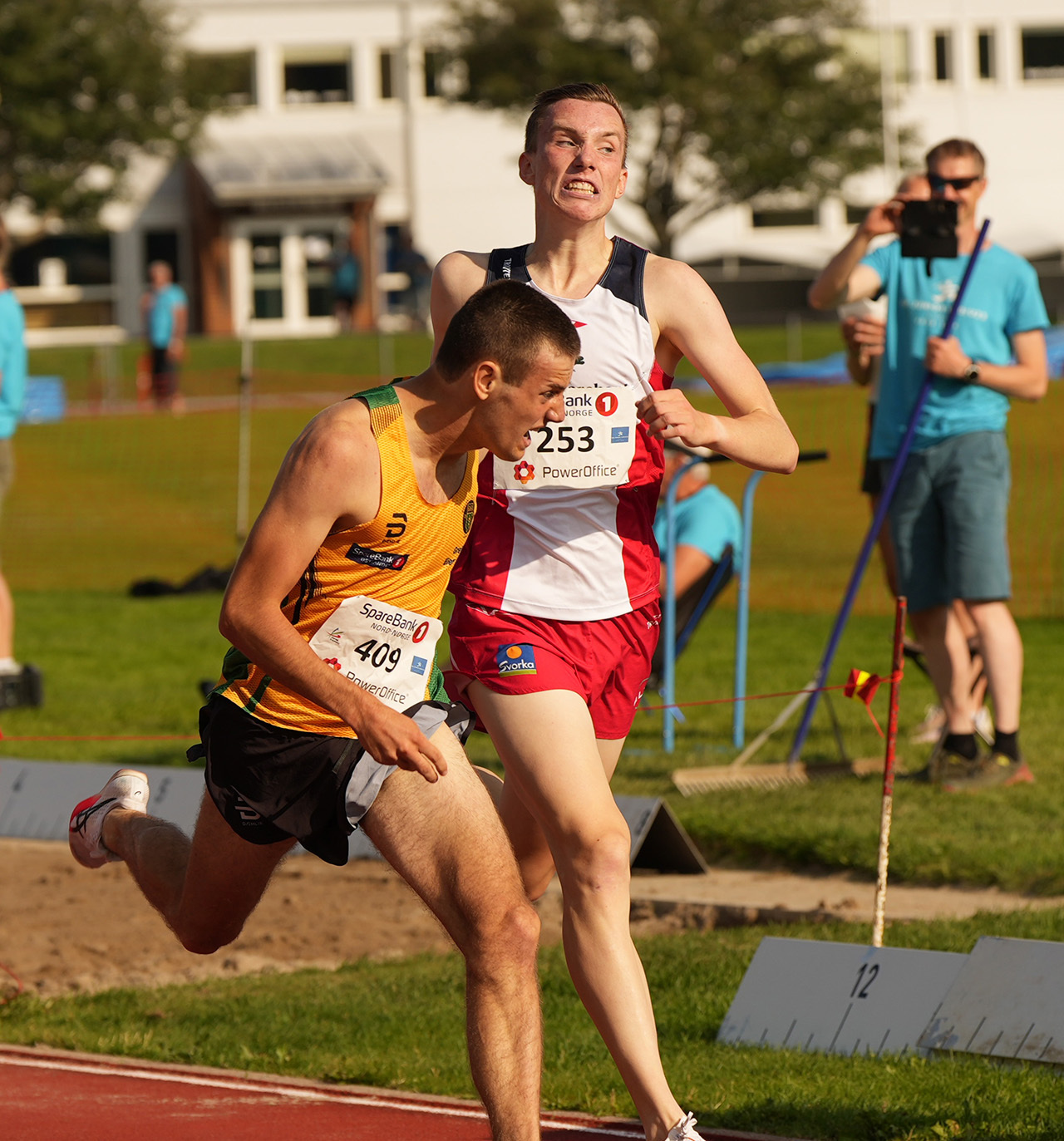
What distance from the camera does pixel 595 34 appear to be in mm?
44531

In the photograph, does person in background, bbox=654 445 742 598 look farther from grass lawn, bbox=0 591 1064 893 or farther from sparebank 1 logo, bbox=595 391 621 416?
sparebank 1 logo, bbox=595 391 621 416

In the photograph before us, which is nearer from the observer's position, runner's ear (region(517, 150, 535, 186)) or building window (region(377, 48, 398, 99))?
runner's ear (region(517, 150, 535, 186))

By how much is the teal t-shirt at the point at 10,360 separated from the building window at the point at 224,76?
121 ft

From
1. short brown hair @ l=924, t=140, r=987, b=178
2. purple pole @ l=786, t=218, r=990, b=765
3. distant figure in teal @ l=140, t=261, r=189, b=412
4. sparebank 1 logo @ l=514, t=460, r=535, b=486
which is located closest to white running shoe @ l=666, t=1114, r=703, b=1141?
sparebank 1 logo @ l=514, t=460, r=535, b=486

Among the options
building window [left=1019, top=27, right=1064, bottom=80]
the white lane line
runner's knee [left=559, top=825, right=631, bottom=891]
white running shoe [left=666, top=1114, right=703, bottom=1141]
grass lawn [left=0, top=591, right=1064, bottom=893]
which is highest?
building window [left=1019, top=27, right=1064, bottom=80]

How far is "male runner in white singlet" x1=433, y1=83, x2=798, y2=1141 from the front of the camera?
15.0ft

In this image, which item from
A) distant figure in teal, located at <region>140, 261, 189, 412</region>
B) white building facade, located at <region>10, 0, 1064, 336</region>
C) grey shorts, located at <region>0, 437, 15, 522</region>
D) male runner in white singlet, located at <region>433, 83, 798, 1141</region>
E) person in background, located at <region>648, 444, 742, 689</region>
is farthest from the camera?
white building facade, located at <region>10, 0, 1064, 336</region>

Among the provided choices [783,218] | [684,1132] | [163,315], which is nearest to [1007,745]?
[684,1132]

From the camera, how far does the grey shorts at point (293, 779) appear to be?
13.7 feet

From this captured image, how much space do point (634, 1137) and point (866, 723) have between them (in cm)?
570

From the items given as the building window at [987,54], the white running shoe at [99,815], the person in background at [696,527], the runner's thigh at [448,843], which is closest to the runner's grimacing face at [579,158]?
the runner's thigh at [448,843]

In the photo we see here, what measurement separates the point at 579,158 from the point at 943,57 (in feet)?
171

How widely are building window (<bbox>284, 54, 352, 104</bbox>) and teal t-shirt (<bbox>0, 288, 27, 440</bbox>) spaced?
143 feet

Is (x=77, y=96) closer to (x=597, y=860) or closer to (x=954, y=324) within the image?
(x=954, y=324)
